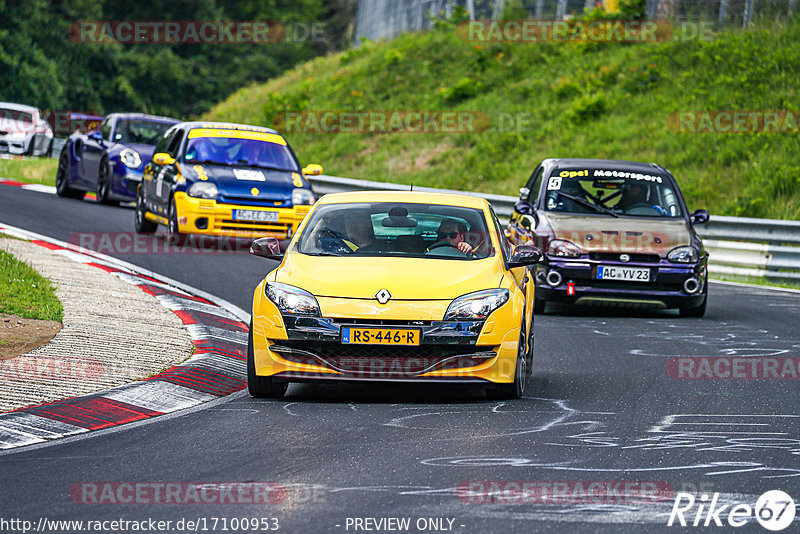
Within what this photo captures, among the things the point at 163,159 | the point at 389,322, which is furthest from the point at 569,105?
the point at 389,322

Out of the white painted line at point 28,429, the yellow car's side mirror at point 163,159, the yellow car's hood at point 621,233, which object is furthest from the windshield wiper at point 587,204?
the white painted line at point 28,429

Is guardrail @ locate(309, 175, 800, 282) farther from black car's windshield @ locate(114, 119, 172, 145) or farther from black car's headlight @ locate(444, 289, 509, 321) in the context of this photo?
black car's headlight @ locate(444, 289, 509, 321)

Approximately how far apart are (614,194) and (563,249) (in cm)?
148

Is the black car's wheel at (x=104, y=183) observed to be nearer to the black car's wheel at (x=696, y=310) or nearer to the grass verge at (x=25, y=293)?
the grass verge at (x=25, y=293)

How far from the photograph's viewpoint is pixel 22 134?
115 feet

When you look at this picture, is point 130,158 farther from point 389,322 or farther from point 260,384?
point 389,322

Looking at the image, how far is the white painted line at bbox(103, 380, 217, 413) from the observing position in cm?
802

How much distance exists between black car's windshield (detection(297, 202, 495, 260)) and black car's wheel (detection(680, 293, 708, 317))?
5166mm

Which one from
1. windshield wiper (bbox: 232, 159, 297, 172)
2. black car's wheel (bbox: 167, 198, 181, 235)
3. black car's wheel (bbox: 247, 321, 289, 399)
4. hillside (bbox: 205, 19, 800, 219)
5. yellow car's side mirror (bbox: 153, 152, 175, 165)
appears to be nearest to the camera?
black car's wheel (bbox: 247, 321, 289, 399)

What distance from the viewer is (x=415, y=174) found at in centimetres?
3184

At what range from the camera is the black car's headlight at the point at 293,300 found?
8258 mm

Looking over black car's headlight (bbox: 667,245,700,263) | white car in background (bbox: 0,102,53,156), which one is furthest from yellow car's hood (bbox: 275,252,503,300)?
white car in background (bbox: 0,102,53,156)

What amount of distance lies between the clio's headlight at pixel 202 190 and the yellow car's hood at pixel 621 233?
5237 mm

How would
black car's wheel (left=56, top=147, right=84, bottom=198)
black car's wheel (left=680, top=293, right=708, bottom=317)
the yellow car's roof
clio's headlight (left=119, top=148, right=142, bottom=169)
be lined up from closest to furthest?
the yellow car's roof < black car's wheel (left=680, top=293, right=708, bottom=317) < clio's headlight (left=119, top=148, right=142, bottom=169) < black car's wheel (left=56, top=147, right=84, bottom=198)
